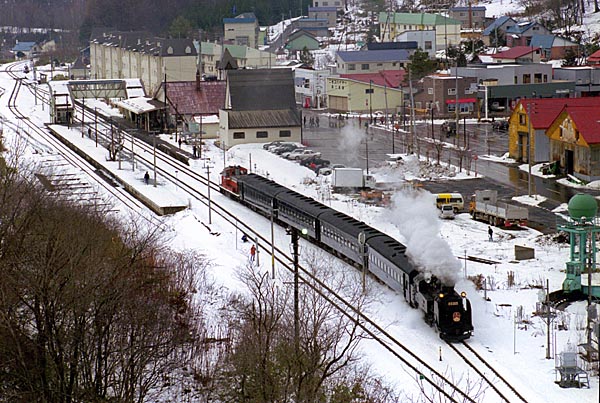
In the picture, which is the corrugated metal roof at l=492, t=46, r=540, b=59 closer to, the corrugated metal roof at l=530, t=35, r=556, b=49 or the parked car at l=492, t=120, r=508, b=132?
the corrugated metal roof at l=530, t=35, r=556, b=49

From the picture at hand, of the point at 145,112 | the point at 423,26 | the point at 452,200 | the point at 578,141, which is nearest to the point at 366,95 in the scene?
the point at 145,112

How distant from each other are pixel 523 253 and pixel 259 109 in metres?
26.0

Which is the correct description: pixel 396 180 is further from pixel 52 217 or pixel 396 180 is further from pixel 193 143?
pixel 52 217

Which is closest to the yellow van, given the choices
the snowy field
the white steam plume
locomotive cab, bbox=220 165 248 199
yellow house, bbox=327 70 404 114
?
the snowy field

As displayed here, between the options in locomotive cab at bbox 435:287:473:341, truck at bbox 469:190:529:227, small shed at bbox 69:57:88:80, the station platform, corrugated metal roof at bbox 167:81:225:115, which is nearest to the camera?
locomotive cab at bbox 435:287:473:341

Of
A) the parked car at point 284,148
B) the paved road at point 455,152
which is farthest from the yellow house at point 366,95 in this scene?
the parked car at point 284,148

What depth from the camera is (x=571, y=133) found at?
3906 cm

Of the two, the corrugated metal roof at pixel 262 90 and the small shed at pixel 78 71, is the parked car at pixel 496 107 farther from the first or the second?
the small shed at pixel 78 71

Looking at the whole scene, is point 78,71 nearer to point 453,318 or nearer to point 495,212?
point 495,212

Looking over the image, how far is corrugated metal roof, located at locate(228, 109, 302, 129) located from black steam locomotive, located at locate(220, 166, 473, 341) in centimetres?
1252

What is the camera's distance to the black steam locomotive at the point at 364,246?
798 inches

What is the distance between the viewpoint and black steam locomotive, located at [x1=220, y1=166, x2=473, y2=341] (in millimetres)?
20266

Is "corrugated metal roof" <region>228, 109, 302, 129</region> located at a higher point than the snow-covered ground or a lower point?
higher

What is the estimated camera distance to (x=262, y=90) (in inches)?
2036
